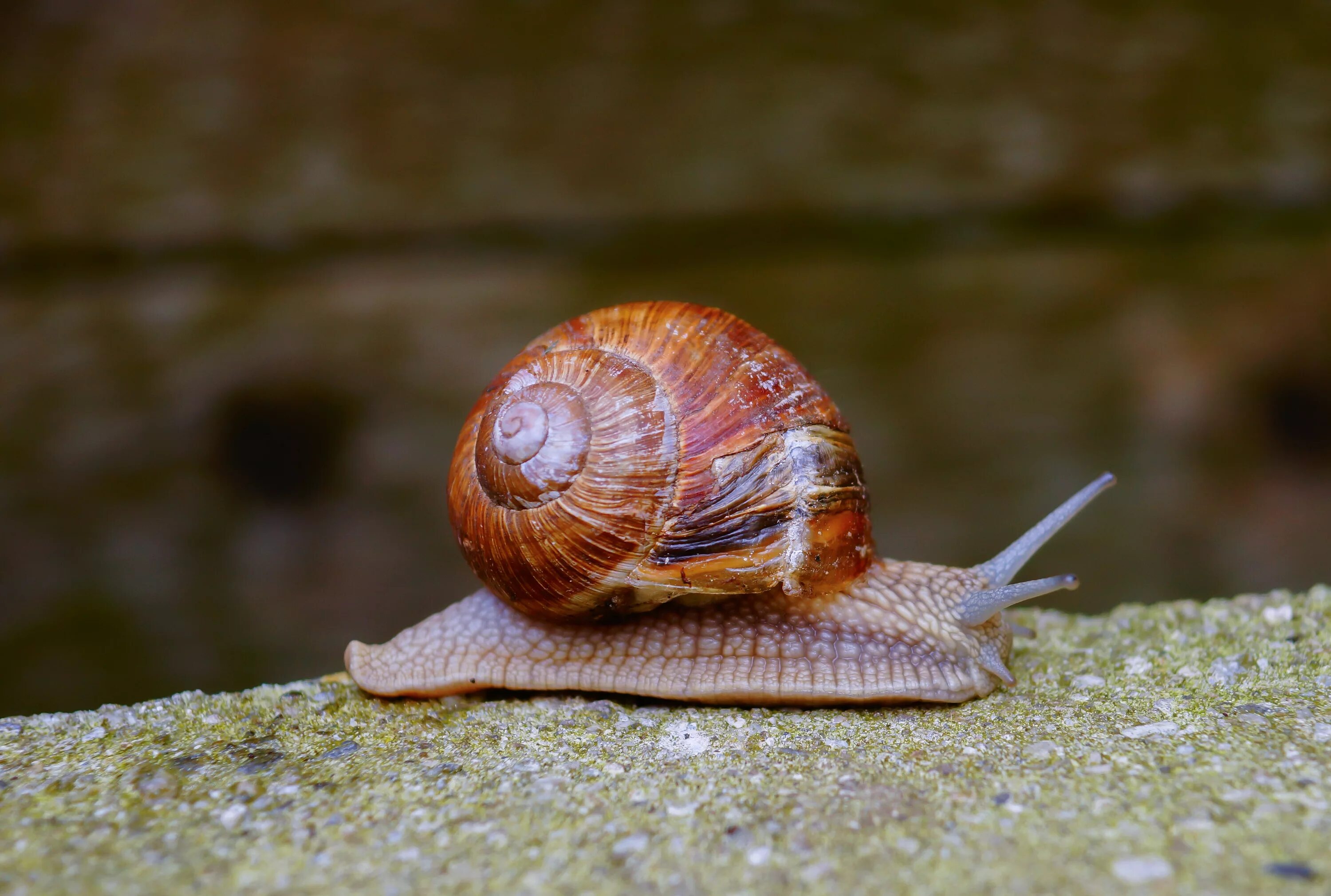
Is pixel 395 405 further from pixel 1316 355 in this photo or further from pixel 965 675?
pixel 1316 355

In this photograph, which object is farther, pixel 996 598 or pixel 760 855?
pixel 996 598

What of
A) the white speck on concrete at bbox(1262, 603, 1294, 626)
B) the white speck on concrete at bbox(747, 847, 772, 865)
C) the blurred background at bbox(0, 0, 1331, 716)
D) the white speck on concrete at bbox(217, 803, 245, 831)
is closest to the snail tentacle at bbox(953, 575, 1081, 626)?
the white speck on concrete at bbox(1262, 603, 1294, 626)

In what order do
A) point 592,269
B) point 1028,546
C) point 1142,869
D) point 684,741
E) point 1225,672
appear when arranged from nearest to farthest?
point 1142,869 < point 684,741 < point 1225,672 < point 1028,546 < point 592,269

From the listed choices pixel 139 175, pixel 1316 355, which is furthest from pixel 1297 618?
pixel 139 175

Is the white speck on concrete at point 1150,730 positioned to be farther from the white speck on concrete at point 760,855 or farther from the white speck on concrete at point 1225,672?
the white speck on concrete at point 760,855

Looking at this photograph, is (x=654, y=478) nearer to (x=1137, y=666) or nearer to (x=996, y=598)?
(x=996, y=598)

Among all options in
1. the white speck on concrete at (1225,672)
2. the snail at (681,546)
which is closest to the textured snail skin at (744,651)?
the snail at (681,546)

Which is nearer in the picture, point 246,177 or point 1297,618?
point 1297,618

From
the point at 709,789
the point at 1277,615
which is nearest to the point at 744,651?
the point at 709,789
